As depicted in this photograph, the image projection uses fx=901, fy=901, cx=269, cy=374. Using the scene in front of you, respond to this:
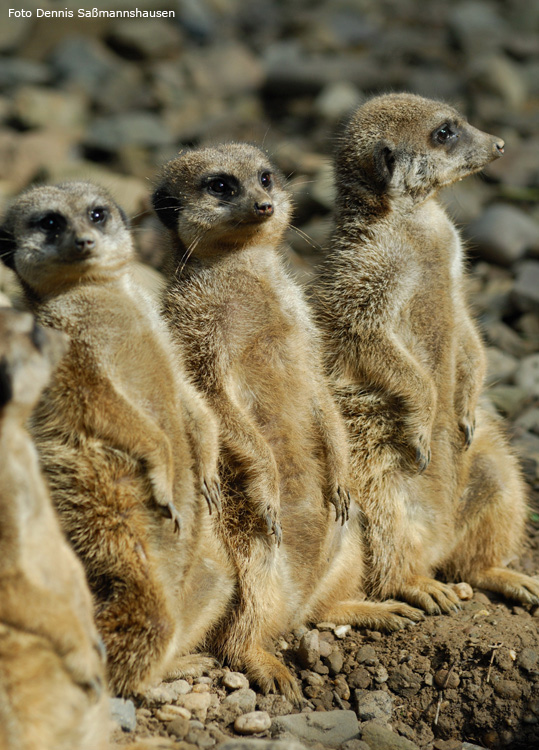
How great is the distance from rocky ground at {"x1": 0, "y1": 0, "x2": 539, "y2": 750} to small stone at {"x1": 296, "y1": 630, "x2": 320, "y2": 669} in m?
0.01

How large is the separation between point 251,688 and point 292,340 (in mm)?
1519

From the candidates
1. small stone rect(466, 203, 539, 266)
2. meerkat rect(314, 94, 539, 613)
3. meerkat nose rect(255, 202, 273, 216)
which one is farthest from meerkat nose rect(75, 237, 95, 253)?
small stone rect(466, 203, 539, 266)

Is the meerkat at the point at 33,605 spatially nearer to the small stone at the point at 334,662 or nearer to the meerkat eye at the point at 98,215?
the meerkat eye at the point at 98,215

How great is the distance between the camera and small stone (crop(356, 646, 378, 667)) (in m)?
3.89

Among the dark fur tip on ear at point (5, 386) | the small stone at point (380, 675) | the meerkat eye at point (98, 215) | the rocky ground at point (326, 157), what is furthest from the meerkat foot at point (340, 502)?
the dark fur tip on ear at point (5, 386)

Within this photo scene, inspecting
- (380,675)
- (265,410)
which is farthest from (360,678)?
(265,410)

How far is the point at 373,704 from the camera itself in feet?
12.0

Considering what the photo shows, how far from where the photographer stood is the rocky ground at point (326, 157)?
3.56m

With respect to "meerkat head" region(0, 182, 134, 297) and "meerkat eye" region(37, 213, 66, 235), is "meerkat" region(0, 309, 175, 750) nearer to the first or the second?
"meerkat head" region(0, 182, 134, 297)

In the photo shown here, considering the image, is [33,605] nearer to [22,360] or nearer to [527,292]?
[22,360]

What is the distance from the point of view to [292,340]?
4137mm

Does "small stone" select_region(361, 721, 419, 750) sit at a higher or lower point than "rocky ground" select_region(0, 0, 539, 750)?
higher

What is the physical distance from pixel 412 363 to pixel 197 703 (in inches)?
73.4

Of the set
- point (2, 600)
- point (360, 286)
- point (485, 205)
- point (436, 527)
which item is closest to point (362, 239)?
point (360, 286)
